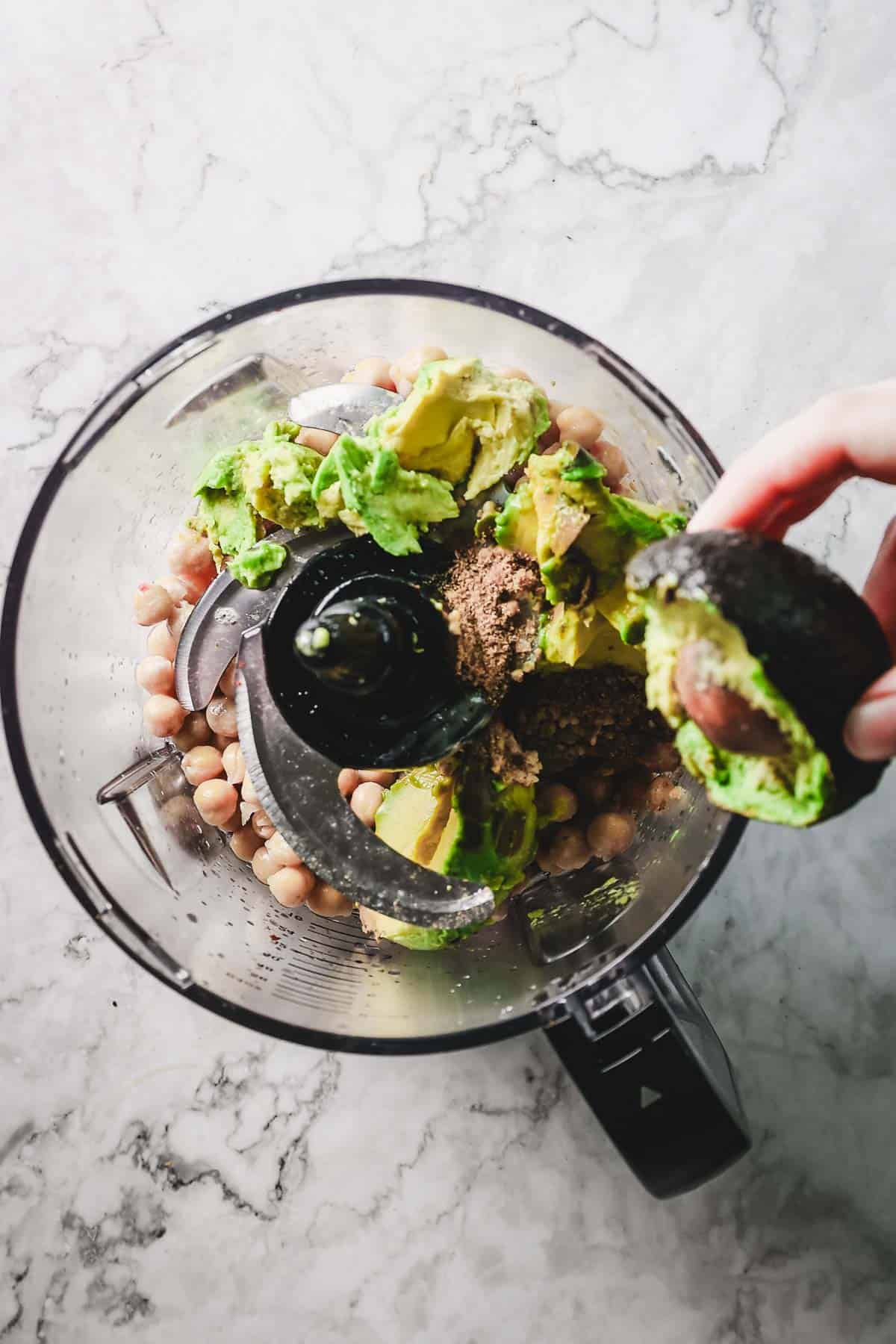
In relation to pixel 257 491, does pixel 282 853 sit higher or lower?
lower

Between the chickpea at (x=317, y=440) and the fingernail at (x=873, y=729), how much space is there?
566mm

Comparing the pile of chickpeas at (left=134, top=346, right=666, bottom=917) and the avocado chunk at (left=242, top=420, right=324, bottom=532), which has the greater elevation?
the avocado chunk at (left=242, top=420, right=324, bottom=532)

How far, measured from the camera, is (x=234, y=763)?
110 cm

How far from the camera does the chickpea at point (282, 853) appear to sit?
42.1 inches

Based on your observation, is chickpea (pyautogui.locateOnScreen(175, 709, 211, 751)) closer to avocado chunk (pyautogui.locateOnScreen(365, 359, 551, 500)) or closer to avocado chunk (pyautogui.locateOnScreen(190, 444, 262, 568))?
avocado chunk (pyautogui.locateOnScreen(190, 444, 262, 568))

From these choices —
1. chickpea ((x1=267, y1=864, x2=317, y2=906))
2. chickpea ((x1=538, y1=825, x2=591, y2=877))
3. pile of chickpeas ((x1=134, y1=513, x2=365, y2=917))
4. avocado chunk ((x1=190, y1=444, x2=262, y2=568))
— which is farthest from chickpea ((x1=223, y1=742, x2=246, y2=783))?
chickpea ((x1=538, y1=825, x2=591, y2=877))

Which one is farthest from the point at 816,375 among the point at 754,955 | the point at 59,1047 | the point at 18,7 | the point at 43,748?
the point at 59,1047

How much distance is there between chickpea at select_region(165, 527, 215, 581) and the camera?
42.6 inches

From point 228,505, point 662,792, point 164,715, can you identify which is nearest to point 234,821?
point 164,715

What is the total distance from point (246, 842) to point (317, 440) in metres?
0.42

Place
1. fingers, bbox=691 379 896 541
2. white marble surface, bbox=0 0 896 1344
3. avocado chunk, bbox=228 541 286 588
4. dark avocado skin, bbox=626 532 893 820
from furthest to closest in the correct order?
white marble surface, bbox=0 0 896 1344 → avocado chunk, bbox=228 541 286 588 → fingers, bbox=691 379 896 541 → dark avocado skin, bbox=626 532 893 820

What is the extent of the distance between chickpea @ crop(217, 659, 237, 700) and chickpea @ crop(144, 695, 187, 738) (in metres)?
0.06

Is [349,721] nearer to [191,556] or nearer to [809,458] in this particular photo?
[191,556]

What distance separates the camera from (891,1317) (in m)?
1.21
